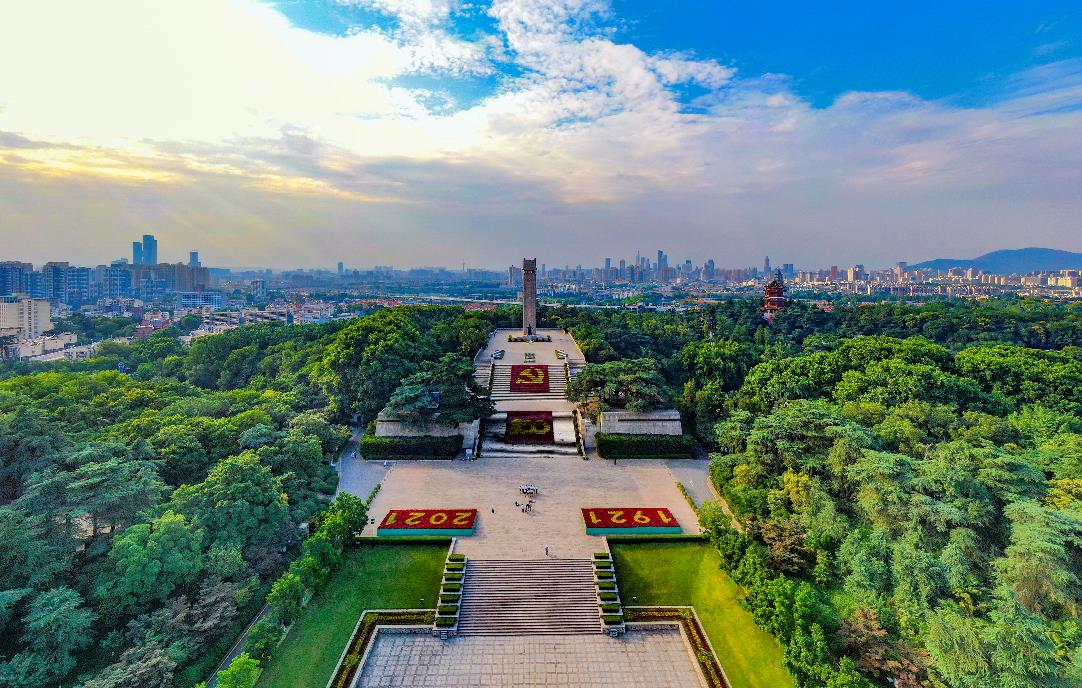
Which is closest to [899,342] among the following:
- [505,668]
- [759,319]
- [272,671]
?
[759,319]

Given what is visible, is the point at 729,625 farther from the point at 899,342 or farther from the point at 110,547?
the point at 899,342

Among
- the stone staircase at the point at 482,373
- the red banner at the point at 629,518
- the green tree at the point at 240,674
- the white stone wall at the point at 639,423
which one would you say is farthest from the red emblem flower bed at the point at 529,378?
the green tree at the point at 240,674

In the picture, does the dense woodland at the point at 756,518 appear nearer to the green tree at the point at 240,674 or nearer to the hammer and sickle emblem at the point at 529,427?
the green tree at the point at 240,674

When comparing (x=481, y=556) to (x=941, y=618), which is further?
(x=481, y=556)

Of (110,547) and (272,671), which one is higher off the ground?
(110,547)

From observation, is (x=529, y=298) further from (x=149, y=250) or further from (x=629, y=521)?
(x=149, y=250)

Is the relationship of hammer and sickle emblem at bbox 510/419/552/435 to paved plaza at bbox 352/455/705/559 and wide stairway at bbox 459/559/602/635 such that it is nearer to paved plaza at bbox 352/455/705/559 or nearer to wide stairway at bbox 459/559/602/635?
paved plaza at bbox 352/455/705/559

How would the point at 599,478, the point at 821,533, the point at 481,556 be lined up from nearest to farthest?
the point at 821,533 → the point at 481,556 → the point at 599,478
